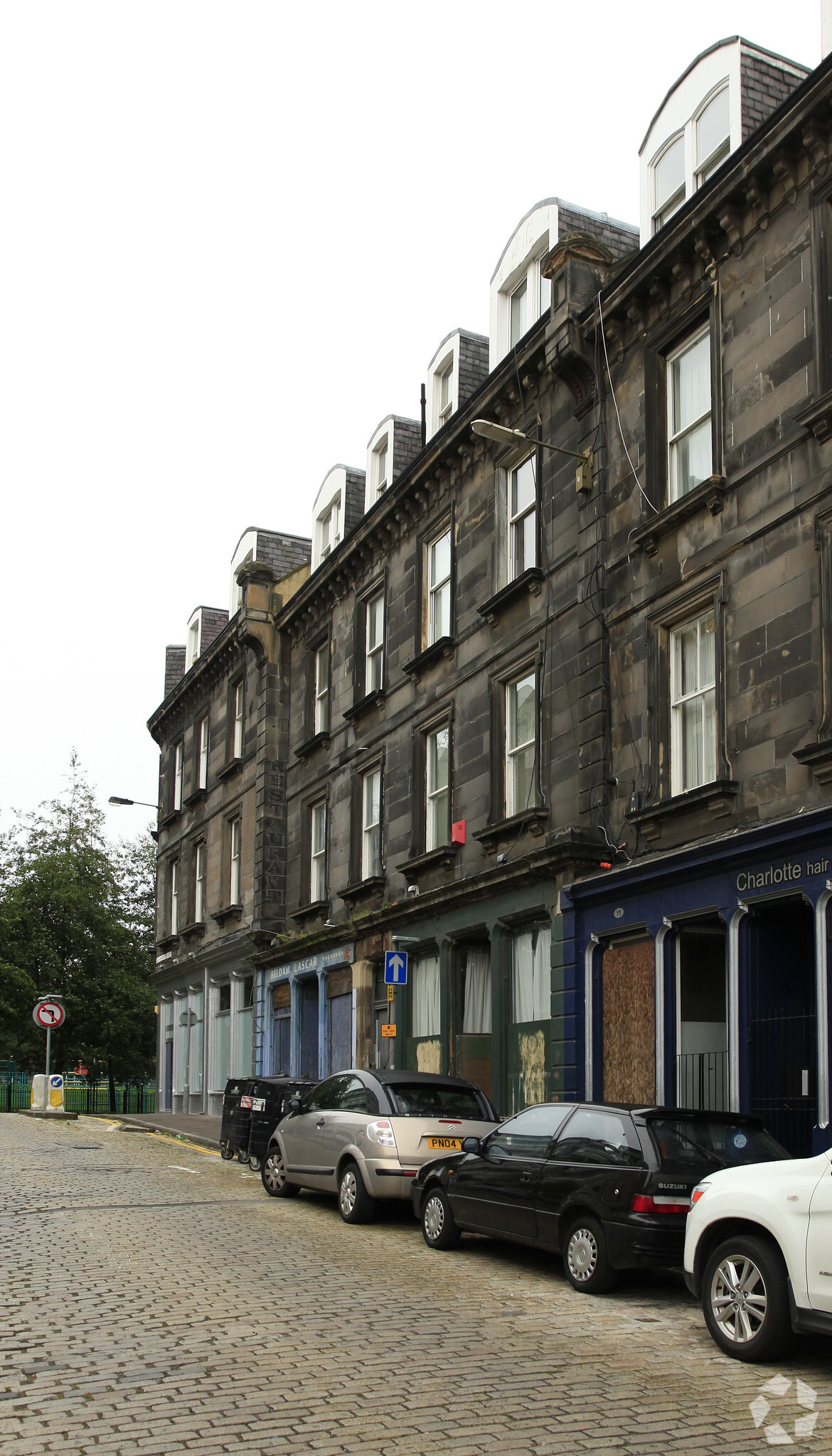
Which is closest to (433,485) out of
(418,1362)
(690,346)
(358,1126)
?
(690,346)

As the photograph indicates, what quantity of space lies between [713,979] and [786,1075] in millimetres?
2296

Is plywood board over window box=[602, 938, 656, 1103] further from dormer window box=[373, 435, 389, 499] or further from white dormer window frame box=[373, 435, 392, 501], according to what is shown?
dormer window box=[373, 435, 389, 499]

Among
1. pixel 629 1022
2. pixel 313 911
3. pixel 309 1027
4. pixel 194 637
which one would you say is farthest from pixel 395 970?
pixel 194 637

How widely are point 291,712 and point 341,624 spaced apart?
3.75 m

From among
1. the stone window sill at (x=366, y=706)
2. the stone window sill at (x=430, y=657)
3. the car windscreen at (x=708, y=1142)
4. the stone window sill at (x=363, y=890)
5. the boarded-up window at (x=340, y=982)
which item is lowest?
the car windscreen at (x=708, y=1142)

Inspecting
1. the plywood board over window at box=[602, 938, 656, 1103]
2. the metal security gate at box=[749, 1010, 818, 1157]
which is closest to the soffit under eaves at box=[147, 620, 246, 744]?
the plywood board over window at box=[602, 938, 656, 1103]

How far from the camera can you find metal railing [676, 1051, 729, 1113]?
15.1 meters

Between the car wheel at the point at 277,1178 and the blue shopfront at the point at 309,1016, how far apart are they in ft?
26.7

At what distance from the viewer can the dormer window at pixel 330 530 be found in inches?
1196

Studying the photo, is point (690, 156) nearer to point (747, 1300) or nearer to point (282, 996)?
point (747, 1300)

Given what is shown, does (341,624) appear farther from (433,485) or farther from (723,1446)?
(723,1446)

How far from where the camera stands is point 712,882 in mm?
15180

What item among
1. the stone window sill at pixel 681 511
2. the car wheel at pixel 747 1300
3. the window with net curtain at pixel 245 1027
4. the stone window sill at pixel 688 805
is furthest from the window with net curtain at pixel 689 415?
the window with net curtain at pixel 245 1027

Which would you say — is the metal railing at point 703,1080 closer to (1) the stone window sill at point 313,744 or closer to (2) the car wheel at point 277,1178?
(2) the car wheel at point 277,1178
